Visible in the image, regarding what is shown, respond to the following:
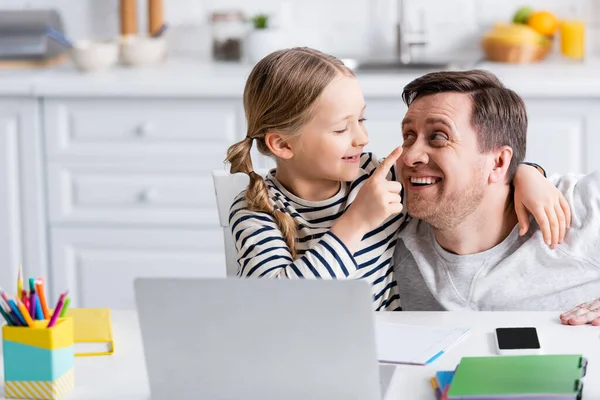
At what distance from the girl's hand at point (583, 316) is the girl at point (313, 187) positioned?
243mm

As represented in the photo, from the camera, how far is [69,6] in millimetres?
3996

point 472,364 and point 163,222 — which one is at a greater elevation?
point 472,364

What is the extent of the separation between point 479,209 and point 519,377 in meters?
0.64

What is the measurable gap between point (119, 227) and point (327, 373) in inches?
90.1

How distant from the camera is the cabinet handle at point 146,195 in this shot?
11.2 ft

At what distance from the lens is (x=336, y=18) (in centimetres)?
389

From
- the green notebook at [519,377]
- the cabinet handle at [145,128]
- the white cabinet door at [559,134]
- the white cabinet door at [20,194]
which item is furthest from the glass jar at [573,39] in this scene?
the green notebook at [519,377]

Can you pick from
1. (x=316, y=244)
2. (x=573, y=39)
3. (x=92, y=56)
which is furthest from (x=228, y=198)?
(x=573, y=39)

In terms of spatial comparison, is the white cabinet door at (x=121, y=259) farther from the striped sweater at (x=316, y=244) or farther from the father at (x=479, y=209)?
the father at (x=479, y=209)

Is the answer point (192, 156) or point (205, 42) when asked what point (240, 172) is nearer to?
point (192, 156)

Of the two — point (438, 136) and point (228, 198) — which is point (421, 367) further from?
point (228, 198)

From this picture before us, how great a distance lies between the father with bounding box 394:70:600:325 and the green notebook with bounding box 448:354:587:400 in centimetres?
52

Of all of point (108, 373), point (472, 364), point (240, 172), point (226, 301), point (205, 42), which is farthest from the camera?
point (205, 42)

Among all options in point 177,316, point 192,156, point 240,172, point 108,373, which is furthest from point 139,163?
point 177,316
